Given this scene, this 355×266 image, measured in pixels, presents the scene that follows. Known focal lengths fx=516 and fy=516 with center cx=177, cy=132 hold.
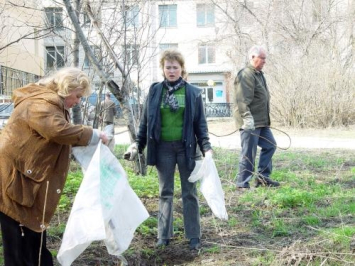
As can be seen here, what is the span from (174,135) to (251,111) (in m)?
2.68

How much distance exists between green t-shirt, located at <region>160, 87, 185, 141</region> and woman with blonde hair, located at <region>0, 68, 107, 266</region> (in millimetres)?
1100

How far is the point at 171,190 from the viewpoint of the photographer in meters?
4.39

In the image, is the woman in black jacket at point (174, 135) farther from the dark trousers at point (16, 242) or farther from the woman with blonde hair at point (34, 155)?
the dark trousers at point (16, 242)

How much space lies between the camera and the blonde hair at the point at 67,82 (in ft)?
10.4

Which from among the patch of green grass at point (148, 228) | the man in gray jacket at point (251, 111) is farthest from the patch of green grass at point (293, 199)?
the patch of green grass at point (148, 228)

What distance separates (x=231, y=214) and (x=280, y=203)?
1.93 feet

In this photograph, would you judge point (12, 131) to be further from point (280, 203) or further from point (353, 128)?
point (353, 128)

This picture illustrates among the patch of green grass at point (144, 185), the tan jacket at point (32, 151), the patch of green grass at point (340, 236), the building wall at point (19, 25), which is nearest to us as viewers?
the tan jacket at point (32, 151)

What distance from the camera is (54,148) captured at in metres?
3.20

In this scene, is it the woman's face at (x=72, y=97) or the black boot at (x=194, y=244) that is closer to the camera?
the woman's face at (x=72, y=97)

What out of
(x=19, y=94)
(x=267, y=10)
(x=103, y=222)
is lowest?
(x=103, y=222)

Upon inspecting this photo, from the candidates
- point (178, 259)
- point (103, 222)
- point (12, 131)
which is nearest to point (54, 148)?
point (12, 131)

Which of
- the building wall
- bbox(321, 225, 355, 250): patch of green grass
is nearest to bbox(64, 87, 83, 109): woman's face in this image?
bbox(321, 225, 355, 250): patch of green grass

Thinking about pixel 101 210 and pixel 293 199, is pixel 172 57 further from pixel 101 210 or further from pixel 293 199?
pixel 293 199
